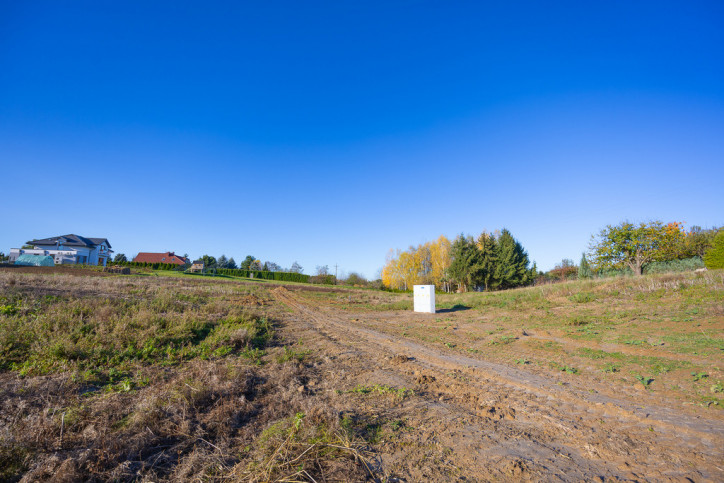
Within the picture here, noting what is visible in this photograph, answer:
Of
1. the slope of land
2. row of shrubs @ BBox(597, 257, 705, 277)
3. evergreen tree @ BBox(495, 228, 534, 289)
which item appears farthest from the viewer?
evergreen tree @ BBox(495, 228, 534, 289)

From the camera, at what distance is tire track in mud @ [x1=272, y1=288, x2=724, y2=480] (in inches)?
129

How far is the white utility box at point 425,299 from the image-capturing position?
19.0 metres

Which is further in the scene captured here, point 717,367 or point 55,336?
point 55,336

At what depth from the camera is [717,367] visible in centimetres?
604

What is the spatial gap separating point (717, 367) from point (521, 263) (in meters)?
38.0

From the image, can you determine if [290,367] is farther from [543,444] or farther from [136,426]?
[543,444]

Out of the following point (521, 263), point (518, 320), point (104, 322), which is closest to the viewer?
point (104, 322)

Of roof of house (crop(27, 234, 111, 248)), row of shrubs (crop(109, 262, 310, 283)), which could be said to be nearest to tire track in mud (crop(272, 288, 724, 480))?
row of shrubs (crop(109, 262, 310, 283))

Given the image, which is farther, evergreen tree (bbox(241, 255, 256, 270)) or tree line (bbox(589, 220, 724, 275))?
evergreen tree (bbox(241, 255, 256, 270))

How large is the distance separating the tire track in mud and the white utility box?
1254cm

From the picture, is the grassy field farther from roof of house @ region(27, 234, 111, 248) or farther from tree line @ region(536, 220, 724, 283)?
roof of house @ region(27, 234, 111, 248)

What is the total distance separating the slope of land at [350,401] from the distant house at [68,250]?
5943 cm

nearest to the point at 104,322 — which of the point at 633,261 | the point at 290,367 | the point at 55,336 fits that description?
the point at 55,336

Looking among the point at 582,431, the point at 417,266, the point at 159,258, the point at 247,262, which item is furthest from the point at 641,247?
the point at 159,258
